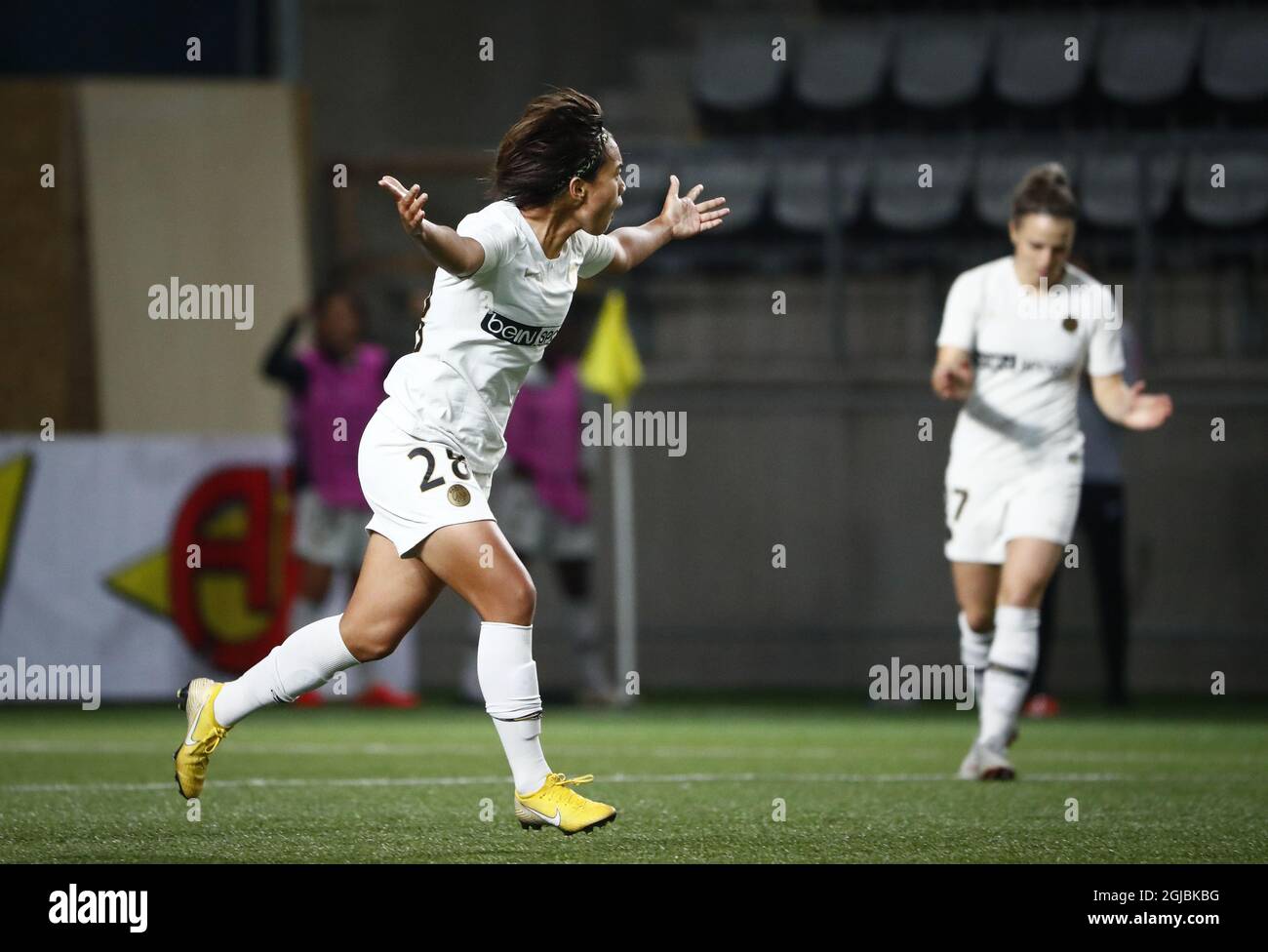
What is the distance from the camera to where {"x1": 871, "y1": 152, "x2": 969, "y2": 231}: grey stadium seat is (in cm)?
1386

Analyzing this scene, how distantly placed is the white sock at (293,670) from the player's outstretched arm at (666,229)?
49.8 inches

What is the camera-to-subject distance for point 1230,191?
1348 centimetres

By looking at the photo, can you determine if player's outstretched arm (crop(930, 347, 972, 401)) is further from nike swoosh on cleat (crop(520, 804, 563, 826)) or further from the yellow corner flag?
the yellow corner flag

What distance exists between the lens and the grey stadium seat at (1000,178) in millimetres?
13664

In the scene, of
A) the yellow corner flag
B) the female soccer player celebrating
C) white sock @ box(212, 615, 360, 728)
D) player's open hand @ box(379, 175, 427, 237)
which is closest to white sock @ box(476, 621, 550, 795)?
the female soccer player celebrating

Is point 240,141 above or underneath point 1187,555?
above

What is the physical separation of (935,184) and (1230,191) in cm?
191

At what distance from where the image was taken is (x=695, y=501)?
12.9 m

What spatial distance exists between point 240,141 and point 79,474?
3825 millimetres

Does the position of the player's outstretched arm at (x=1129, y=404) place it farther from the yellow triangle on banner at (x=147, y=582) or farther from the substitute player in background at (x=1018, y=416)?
the yellow triangle on banner at (x=147, y=582)

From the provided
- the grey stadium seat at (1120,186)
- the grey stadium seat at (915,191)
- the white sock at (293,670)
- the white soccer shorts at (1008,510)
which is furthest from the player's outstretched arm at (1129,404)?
the grey stadium seat at (915,191)
